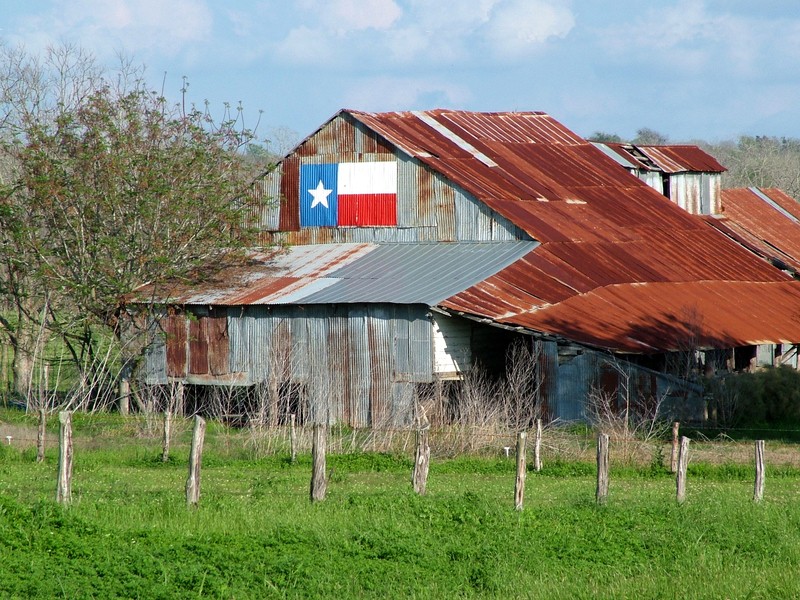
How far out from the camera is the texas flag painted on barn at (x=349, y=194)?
31.8m

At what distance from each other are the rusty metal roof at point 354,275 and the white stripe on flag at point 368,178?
1.52 m

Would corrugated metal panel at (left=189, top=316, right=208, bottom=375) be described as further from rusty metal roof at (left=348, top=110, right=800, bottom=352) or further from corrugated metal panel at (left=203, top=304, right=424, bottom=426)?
rusty metal roof at (left=348, top=110, right=800, bottom=352)

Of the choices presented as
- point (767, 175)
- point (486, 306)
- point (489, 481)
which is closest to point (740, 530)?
point (489, 481)

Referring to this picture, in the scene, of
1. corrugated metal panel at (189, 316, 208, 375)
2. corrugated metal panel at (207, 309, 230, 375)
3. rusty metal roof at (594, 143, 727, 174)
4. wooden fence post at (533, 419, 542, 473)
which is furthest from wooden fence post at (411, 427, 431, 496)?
rusty metal roof at (594, 143, 727, 174)

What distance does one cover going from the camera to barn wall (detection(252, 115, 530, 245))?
3059 cm

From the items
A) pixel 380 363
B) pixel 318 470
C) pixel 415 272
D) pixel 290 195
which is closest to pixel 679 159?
pixel 290 195

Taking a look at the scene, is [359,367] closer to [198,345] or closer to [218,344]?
[218,344]

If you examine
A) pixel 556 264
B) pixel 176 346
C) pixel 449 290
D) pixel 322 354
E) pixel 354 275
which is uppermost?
pixel 556 264

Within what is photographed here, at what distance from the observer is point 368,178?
3198 centimetres

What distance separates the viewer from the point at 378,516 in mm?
14094

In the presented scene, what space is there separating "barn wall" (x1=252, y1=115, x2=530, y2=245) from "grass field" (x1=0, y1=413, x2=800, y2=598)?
43.9 ft

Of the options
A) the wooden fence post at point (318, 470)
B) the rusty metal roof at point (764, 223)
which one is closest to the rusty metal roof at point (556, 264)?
the rusty metal roof at point (764, 223)

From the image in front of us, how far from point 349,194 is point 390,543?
66.3 ft

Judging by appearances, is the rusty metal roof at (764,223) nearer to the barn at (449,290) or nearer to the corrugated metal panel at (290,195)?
the barn at (449,290)
